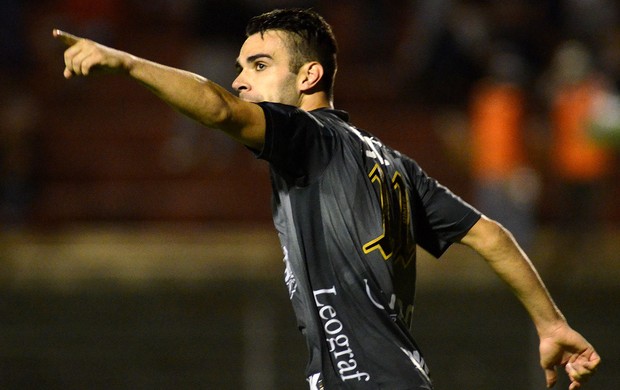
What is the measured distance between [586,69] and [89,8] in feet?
18.8

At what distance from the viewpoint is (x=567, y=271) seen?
1113cm

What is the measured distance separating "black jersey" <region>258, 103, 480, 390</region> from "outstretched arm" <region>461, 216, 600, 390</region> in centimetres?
44

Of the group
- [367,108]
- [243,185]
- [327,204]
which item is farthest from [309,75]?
[367,108]

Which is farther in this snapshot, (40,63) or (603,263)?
(40,63)

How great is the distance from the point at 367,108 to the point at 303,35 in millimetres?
10696

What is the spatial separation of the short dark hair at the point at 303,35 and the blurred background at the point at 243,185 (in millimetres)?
4063

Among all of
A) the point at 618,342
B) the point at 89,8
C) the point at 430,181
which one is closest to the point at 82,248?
the point at 89,8

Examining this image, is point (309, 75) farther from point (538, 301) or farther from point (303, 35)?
point (538, 301)

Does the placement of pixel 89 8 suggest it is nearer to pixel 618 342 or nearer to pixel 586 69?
pixel 586 69

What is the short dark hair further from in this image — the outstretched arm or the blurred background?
the blurred background

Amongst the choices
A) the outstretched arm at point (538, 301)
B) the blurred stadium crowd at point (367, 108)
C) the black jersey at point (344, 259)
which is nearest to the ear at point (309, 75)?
the black jersey at point (344, 259)

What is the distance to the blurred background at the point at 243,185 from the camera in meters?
8.23

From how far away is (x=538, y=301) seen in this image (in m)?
3.71

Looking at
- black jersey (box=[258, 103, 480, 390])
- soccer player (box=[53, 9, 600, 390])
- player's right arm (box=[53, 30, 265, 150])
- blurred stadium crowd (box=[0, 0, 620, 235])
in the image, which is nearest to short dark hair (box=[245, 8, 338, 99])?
soccer player (box=[53, 9, 600, 390])
